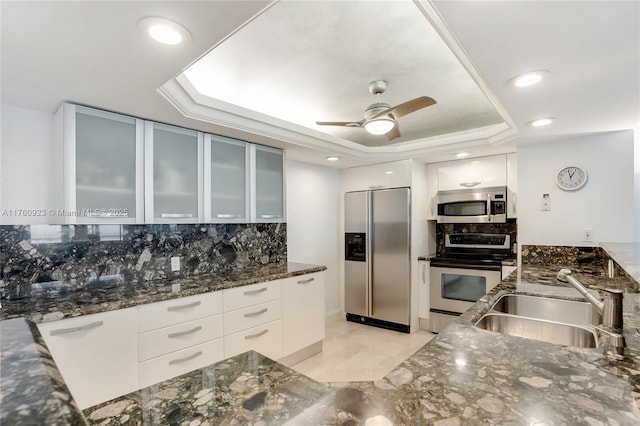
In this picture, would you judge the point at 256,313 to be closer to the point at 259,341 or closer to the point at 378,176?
the point at 259,341

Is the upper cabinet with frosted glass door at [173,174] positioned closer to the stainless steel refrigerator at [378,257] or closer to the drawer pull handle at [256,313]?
the drawer pull handle at [256,313]

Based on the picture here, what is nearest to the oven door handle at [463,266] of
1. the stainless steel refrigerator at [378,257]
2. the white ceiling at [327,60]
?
the stainless steel refrigerator at [378,257]

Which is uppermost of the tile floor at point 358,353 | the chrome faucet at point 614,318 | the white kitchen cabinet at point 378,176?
the white kitchen cabinet at point 378,176

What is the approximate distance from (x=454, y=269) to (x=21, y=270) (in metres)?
3.71

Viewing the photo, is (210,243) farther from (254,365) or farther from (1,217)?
(254,365)

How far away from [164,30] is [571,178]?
11.0 ft

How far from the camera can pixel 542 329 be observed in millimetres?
1471

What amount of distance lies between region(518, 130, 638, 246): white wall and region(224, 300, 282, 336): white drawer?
8.14 ft

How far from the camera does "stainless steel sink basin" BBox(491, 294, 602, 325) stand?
1653 millimetres

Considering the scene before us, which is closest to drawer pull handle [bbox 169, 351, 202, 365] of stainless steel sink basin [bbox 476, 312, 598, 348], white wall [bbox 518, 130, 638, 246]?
stainless steel sink basin [bbox 476, 312, 598, 348]

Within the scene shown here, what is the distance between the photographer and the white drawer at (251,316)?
2305 mm

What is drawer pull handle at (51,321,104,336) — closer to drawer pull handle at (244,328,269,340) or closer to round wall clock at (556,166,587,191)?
drawer pull handle at (244,328,269,340)

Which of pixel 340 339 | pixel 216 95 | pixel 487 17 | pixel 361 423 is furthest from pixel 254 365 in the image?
pixel 340 339

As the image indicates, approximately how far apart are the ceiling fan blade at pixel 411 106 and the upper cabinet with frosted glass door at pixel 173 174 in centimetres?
150
